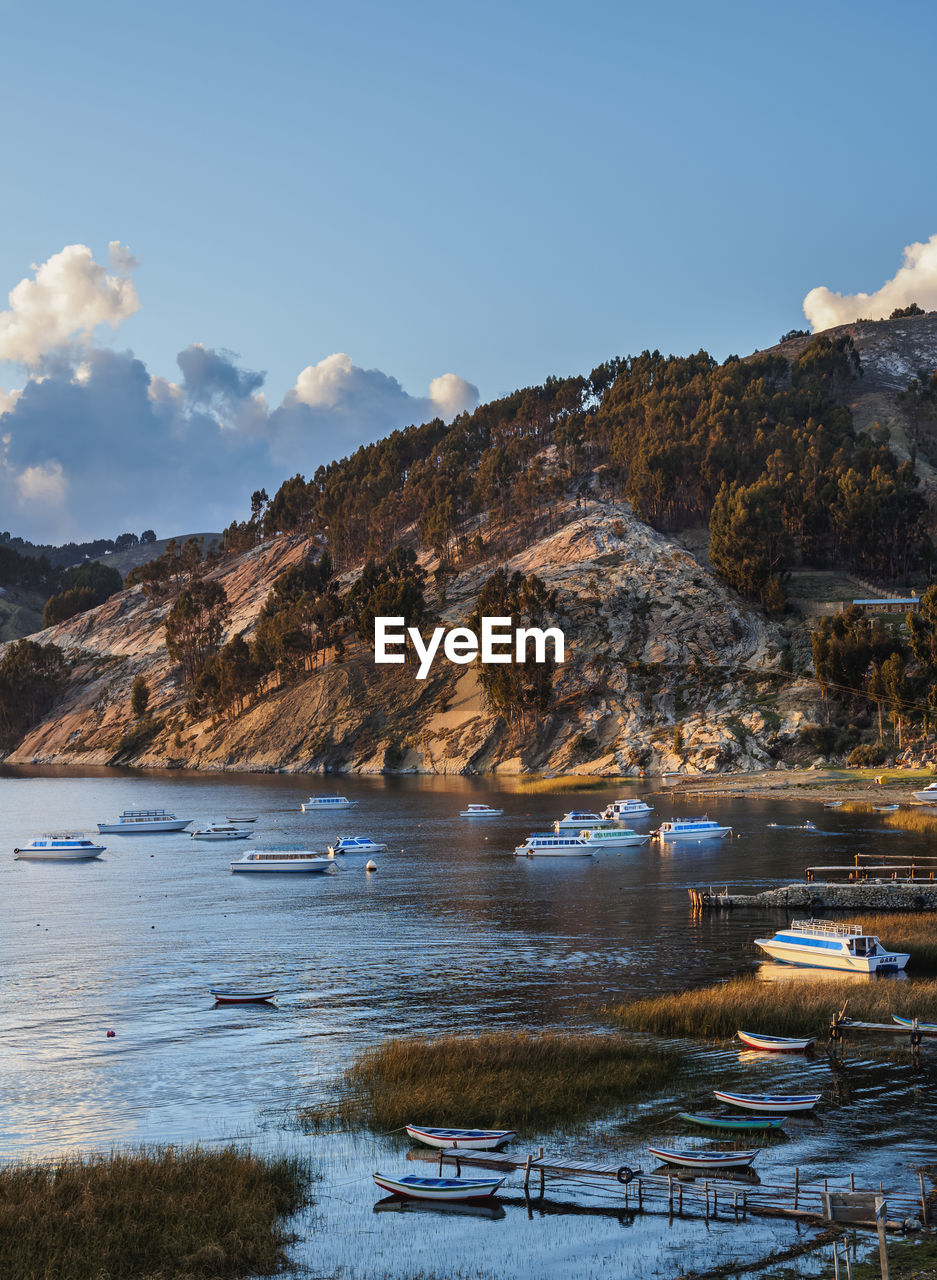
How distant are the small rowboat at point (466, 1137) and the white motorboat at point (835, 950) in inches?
1178

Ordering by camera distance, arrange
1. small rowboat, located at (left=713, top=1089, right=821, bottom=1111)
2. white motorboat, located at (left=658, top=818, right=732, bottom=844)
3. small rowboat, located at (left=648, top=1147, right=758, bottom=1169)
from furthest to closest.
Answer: white motorboat, located at (left=658, top=818, right=732, bottom=844) → small rowboat, located at (left=713, top=1089, right=821, bottom=1111) → small rowboat, located at (left=648, top=1147, right=758, bottom=1169)

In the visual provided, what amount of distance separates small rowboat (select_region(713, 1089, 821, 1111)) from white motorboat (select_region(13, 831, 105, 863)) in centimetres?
9260

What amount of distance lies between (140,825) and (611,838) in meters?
59.2

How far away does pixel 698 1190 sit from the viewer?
103 ft

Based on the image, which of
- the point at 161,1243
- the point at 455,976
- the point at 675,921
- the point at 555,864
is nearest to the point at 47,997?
the point at 455,976

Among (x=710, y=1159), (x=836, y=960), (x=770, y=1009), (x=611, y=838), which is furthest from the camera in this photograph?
(x=611, y=838)

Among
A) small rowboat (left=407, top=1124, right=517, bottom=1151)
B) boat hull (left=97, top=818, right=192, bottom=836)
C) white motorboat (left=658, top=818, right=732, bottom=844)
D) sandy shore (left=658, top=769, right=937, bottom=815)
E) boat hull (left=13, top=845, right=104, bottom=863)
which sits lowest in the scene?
boat hull (left=13, top=845, right=104, bottom=863)

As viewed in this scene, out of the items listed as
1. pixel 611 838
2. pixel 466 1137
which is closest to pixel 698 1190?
pixel 466 1137

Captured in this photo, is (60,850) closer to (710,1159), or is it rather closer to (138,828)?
(138,828)

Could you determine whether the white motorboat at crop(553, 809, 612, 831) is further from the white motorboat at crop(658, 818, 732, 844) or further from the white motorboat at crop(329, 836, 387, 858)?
the white motorboat at crop(329, 836, 387, 858)

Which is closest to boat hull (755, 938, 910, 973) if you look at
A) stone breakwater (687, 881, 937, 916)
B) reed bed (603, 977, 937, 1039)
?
reed bed (603, 977, 937, 1039)

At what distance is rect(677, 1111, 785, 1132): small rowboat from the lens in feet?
120

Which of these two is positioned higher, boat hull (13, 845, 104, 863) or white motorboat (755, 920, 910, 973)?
white motorboat (755, 920, 910, 973)

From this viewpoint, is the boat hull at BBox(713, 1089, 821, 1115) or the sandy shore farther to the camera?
the sandy shore
